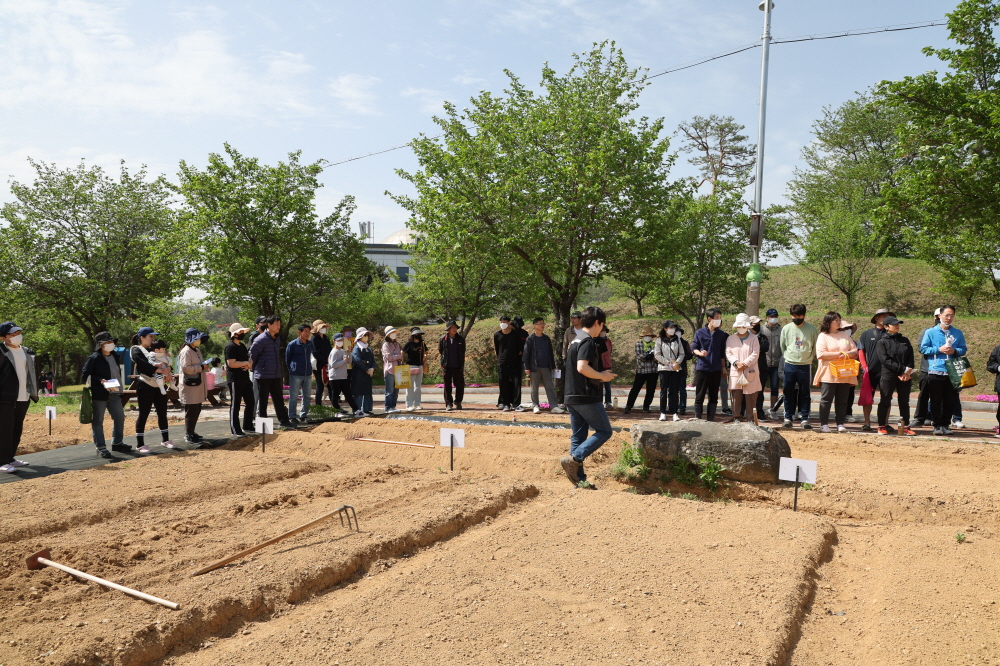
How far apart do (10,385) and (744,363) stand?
9.69 metres

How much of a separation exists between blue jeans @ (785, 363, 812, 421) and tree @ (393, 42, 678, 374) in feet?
17.0

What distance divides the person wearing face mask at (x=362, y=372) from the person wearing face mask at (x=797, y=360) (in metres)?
7.18

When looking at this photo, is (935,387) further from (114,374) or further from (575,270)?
(114,374)

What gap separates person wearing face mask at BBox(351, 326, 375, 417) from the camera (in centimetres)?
1214

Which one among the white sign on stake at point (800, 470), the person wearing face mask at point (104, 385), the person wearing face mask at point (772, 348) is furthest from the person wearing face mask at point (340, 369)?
the white sign on stake at point (800, 470)

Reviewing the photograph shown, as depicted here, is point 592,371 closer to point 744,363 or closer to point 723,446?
point 723,446

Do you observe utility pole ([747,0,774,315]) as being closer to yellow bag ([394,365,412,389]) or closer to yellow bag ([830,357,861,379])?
yellow bag ([830,357,861,379])

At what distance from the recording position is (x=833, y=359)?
9.77 meters

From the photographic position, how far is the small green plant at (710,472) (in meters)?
7.04

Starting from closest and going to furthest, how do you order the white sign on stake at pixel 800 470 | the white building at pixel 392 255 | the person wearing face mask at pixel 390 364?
the white sign on stake at pixel 800 470 < the person wearing face mask at pixel 390 364 < the white building at pixel 392 255

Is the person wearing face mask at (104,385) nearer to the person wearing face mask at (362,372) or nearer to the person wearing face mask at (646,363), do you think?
the person wearing face mask at (362,372)

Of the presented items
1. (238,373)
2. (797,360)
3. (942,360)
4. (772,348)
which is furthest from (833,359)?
(238,373)

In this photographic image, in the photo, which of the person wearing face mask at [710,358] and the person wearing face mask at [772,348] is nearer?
the person wearing face mask at [710,358]

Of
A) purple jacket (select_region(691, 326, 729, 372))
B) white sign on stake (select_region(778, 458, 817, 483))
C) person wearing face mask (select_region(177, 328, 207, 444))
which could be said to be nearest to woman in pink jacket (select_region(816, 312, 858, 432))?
purple jacket (select_region(691, 326, 729, 372))
